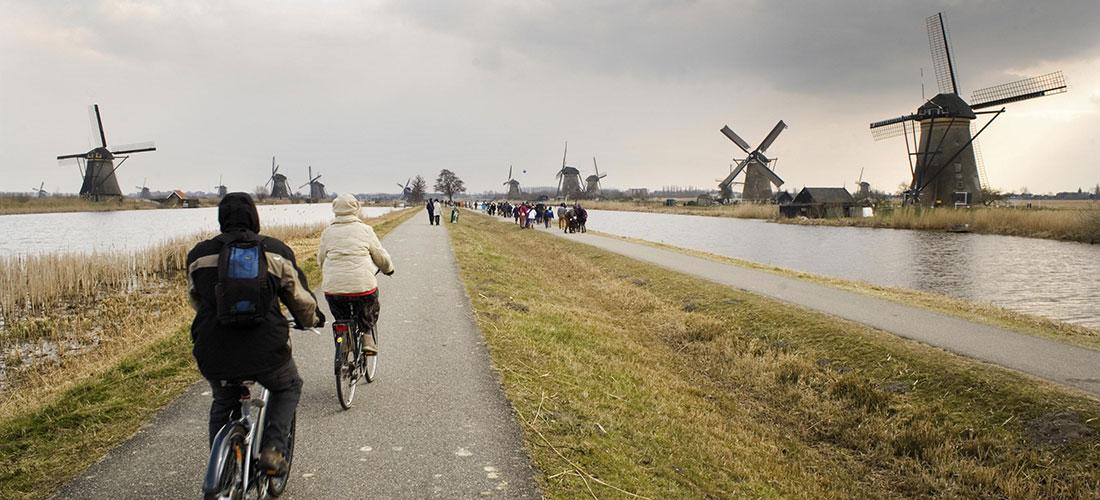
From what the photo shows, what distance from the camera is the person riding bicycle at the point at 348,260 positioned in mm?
6039

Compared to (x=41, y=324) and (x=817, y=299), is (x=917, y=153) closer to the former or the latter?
(x=817, y=299)

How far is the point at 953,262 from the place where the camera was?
27.5 meters

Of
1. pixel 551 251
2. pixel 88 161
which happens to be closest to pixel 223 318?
pixel 551 251

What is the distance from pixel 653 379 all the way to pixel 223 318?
23.1 ft

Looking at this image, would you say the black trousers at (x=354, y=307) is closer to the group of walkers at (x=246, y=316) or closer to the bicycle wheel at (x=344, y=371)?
the bicycle wheel at (x=344, y=371)

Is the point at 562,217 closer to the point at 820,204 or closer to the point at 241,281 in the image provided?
the point at 241,281

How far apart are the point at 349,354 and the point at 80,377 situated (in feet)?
13.0

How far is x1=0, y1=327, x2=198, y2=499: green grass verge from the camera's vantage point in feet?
15.1

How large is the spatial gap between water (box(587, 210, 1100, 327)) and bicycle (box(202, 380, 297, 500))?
56.5 feet

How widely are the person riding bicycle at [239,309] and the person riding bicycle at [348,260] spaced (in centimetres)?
231

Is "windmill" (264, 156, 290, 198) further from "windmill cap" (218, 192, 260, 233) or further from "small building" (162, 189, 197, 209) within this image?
"windmill cap" (218, 192, 260, 233)

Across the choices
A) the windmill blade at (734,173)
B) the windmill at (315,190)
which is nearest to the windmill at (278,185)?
the windmill at (315,190)

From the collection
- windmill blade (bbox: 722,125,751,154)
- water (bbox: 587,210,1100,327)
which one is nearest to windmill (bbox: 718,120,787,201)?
windmill blade (bbox: 722,125,751,154)

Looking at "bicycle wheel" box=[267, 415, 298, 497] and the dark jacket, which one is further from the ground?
the dark jacket
